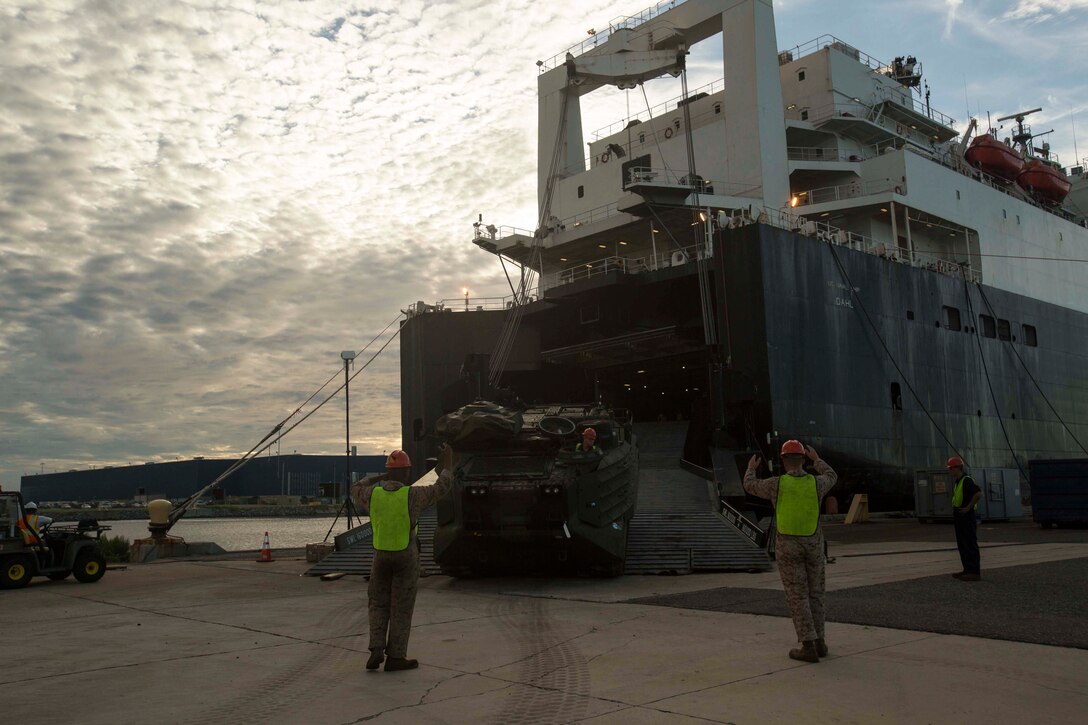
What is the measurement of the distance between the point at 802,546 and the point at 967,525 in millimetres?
5223

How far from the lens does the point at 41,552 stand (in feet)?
46.5

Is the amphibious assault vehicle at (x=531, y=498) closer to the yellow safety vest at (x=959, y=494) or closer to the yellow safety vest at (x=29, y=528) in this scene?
the yellow safety vest at (x=959, y=494)

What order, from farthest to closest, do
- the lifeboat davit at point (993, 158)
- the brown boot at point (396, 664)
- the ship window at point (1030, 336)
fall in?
the lifeboat davit at point (993, 158) → the ship window at point (1030, 336) → the brown boot at point (396, 664)

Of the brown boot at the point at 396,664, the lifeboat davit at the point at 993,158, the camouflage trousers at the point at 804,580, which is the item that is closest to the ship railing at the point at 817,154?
the lifeboat davit at the point at 993,158

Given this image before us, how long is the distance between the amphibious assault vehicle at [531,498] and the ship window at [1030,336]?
2585cm

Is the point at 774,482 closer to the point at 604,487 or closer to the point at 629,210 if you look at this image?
the point at 604,487

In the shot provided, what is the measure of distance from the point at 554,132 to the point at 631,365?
9645 millimetres

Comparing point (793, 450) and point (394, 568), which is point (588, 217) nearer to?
point (793, 450)

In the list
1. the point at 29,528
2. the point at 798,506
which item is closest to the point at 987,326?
the point at 798,506

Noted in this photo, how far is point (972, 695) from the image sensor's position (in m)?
5.06

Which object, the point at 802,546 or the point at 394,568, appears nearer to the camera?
the point at 802,546

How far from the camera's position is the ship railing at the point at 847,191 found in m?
29.0

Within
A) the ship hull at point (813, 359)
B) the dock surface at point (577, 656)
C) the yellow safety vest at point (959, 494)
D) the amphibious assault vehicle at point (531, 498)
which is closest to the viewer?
the dock surface at point (577, 656)

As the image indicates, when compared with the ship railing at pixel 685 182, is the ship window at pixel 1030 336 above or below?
below
